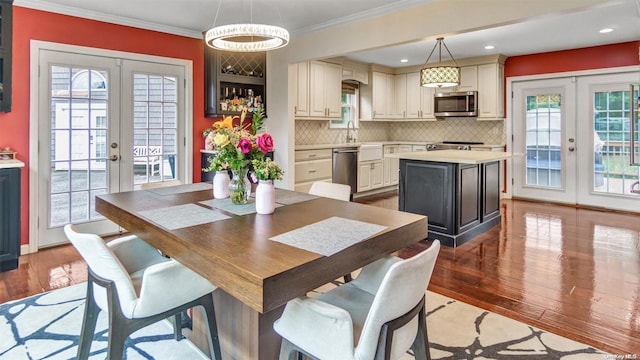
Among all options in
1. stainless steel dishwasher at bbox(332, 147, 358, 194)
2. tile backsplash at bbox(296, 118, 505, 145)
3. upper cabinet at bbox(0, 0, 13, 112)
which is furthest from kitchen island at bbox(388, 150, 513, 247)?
upper cabinet at bbox(0, 0, 13, 112)

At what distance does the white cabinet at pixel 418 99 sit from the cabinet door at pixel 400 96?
73mm

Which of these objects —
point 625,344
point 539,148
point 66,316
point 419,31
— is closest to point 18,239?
point 66,316

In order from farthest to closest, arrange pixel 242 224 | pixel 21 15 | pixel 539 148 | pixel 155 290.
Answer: pixel 539 148, pixel 21 15, pixel 242 224, pixel 155 290

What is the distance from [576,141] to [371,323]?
6448 millimetres

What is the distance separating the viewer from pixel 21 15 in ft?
12.2

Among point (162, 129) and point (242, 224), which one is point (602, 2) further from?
point (162, 129)

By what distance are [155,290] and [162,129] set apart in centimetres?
361

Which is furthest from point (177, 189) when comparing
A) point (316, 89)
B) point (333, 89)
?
point (333, 89)

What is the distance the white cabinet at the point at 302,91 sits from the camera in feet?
19.7

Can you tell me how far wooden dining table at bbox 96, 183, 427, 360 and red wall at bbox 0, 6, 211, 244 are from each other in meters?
2.13

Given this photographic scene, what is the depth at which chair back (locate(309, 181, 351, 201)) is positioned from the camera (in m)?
2.61

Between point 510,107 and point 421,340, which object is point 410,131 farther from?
point 421,340

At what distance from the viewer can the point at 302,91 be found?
19.9 ft

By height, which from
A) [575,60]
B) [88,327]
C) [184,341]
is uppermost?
[575,60]
